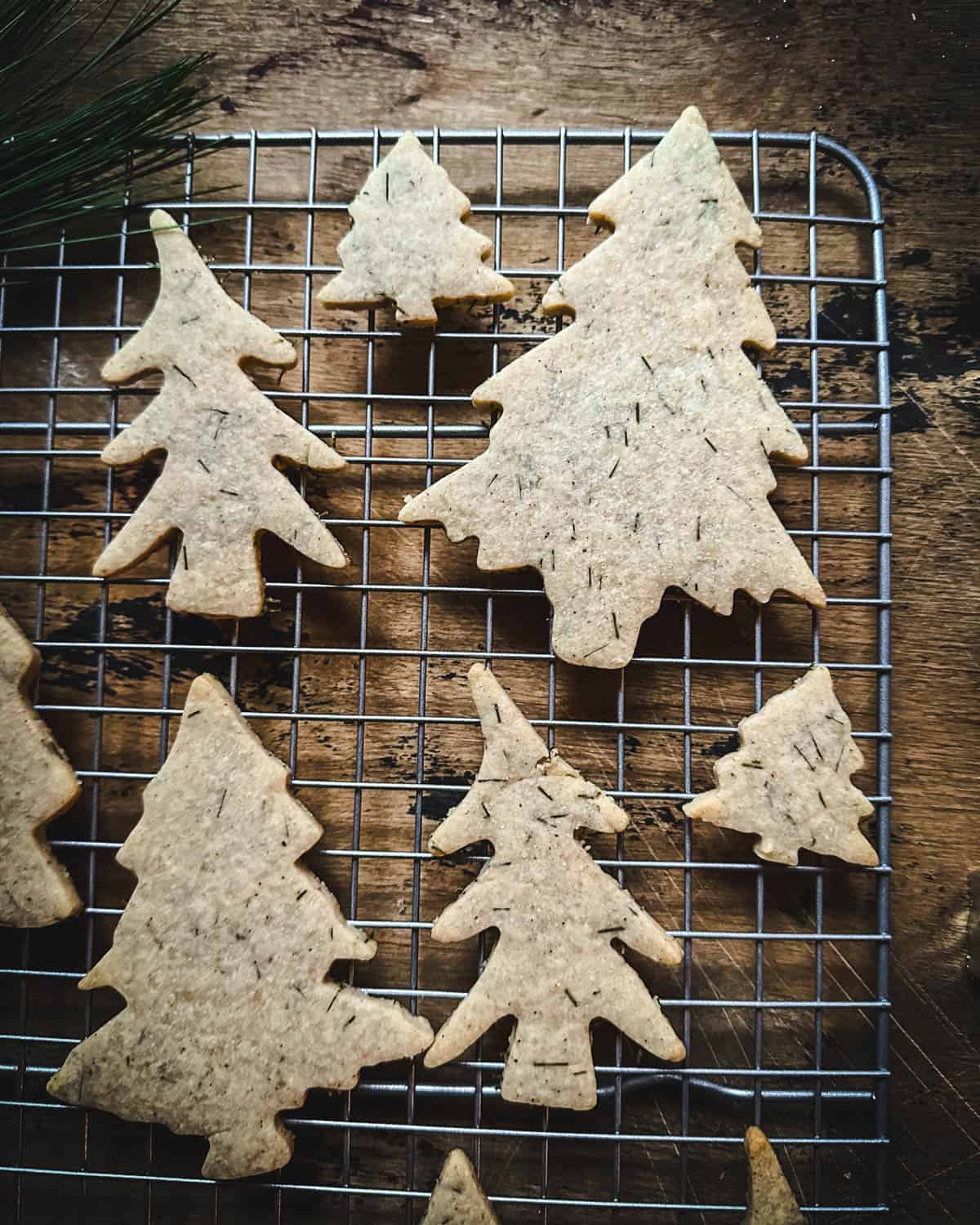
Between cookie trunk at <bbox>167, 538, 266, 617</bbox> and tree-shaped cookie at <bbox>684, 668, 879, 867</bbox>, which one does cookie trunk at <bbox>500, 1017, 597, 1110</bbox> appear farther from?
cookie trunk at <bbox>167, 538, 266, 617</bbox>

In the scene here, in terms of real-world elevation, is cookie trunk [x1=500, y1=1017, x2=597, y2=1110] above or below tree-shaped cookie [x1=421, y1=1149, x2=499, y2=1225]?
above

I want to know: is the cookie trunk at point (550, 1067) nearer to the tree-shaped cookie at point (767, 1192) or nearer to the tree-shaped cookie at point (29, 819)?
the tree-shaped cookie at point (767, 1192)

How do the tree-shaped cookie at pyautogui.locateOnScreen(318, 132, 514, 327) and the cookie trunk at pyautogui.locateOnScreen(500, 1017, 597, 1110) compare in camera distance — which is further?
the tree-shaped cookie at pyautogui.locateOnScreen(318, 132, 514, 327)

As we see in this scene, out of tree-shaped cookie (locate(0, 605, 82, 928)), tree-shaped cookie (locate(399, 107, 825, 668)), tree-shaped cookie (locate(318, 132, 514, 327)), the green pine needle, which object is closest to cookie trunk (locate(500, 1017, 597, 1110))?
tree-shaped cookie (locate(399, 107, 825, 668))

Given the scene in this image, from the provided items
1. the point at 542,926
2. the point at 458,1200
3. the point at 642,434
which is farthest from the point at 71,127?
the point at 458,1200

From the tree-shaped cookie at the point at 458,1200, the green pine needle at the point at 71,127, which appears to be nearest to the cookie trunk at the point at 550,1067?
the tree-shaped cookie at the point at 458,1200

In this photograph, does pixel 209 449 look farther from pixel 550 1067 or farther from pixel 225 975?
pixel 550 1067
